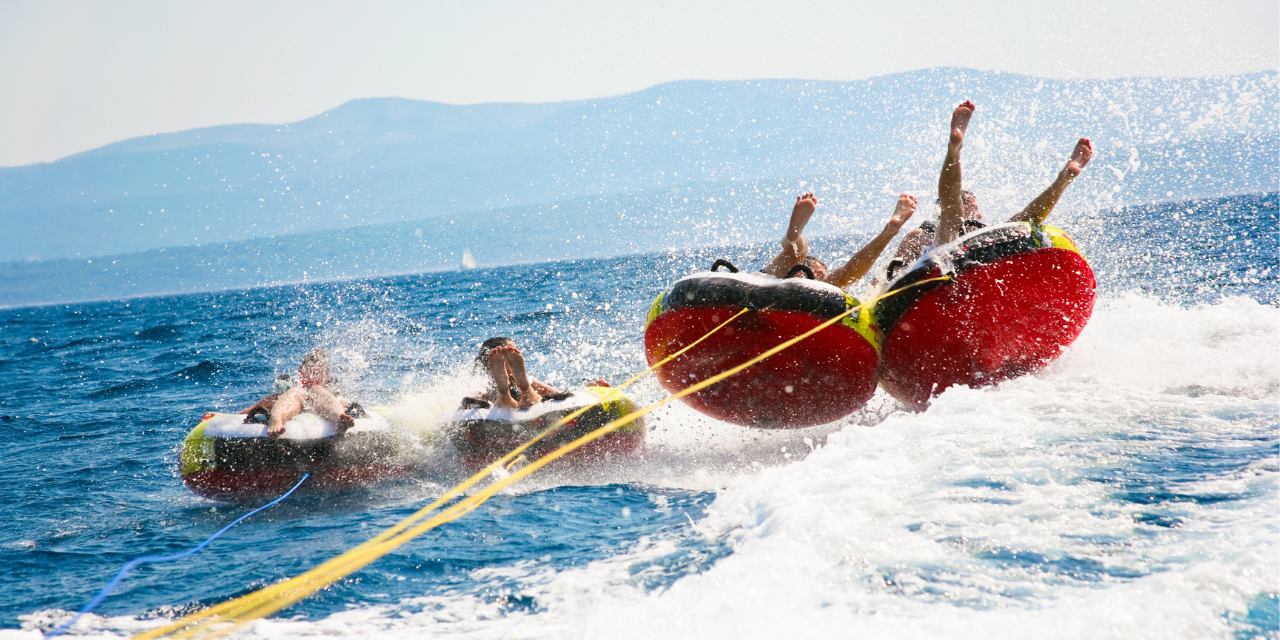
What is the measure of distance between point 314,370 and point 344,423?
2.14 ft

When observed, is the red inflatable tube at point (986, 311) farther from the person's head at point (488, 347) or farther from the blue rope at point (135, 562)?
the blue rope at point (135, 562)

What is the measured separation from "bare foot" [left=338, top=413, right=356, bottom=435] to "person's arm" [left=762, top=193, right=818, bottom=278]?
10.6 ft

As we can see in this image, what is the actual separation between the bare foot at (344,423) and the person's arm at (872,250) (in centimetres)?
364

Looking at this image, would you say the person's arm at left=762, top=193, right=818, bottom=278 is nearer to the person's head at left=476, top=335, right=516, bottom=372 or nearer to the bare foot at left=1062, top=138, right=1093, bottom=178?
the bare foot at left=1062, top=138, right=1093, bottom=178

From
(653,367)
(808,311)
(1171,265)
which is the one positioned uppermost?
(808,311)

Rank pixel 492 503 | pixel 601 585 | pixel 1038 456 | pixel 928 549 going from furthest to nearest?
pixel 492 503 < pixel 1038 456 < pixel 601 585 < pixel 928 549

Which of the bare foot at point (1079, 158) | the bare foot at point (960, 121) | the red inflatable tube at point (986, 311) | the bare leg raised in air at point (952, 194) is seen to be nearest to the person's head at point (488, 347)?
the red inflatable tube at point (986, 311)

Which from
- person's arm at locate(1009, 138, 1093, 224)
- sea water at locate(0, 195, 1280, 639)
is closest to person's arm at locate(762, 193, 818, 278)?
sea water at locate(0, 195, 1280, 639)

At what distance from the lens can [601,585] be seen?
3.22 metres

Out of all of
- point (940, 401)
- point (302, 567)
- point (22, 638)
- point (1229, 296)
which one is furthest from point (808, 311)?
point (1229, 296)

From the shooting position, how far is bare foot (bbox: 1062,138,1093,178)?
5289 millimetres

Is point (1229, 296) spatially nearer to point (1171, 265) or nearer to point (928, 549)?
point (1171, 265)

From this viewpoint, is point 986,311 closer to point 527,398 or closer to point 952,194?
point 952,194

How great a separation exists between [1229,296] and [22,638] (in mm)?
13516
